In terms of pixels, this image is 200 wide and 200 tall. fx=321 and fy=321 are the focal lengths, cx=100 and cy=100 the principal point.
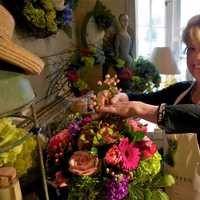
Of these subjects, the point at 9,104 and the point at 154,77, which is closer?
the point at 9,104

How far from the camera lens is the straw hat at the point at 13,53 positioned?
37 centimetres

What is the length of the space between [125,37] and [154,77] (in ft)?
1.01

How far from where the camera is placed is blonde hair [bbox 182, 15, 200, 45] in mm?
974

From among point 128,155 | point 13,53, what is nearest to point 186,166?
point 128,155

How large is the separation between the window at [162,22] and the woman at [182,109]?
1216mm

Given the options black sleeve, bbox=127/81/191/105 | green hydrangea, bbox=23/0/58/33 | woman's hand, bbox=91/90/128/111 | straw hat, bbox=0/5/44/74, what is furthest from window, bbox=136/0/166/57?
straw hat, bbox=0/5/44/74

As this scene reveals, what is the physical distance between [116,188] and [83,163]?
79 mm

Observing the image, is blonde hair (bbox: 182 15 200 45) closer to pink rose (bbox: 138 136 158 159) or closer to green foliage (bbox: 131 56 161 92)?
pink rose (bbox: 138 136 158 159)

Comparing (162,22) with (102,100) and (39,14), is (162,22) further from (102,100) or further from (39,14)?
(102,100)

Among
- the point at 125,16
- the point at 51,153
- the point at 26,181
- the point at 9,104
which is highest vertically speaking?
the point at 125,16

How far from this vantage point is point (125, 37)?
200 centimetres

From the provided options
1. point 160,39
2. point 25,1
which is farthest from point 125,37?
point 25,1

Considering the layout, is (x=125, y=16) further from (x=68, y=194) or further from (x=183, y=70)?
(x=68, y=194)

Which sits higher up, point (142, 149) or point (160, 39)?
point (160, 39)
